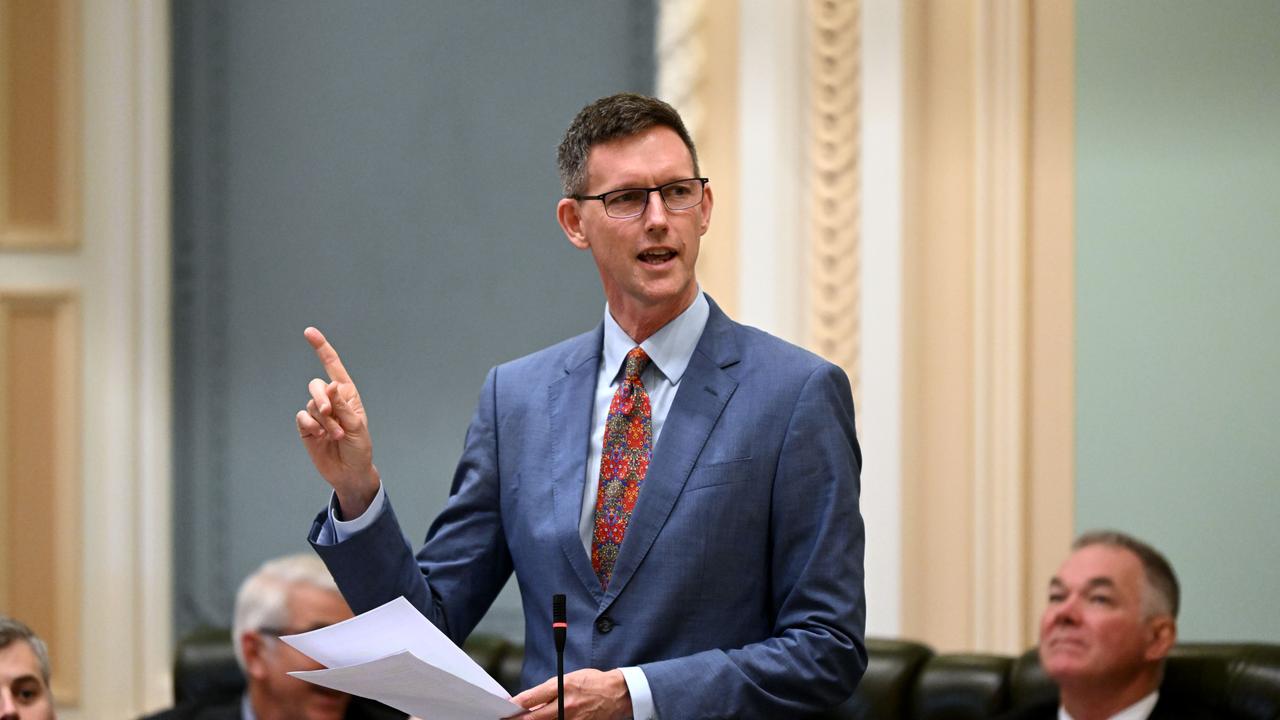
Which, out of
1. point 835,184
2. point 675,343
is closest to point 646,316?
point 675,343

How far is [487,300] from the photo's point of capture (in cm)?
431

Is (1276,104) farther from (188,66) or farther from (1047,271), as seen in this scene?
(188,66)

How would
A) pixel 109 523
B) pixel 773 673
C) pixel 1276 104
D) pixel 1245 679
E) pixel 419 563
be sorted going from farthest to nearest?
pixel 109 523 < pixel 1276 104 < pixel 1245 679 < pixel 419 563 < pixel 773 673

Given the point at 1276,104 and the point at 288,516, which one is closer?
the point at 1276,104

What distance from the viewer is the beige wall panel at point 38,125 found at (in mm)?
4297

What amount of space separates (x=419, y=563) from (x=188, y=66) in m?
2.81

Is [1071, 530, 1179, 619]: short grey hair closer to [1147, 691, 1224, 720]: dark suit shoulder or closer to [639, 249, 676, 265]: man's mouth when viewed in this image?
[1147, 691, 1224, 720]: dark suit shoulder

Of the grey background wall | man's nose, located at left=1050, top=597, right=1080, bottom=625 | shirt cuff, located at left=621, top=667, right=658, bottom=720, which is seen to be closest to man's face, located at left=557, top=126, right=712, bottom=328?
shirt cuff, located at left=621, top=667, right=658, bottom=720

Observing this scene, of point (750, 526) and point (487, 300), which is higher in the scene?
point (487, 300)

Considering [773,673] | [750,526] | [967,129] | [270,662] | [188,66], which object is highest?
[188,66]

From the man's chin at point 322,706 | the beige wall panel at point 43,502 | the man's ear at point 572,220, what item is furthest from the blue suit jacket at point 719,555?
the beige wall panel at point 43,502

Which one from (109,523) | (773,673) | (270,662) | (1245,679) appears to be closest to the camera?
(773,673)

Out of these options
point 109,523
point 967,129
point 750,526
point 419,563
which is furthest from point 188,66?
point 750,526

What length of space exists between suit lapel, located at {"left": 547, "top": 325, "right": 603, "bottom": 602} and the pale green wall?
206 centimetres
